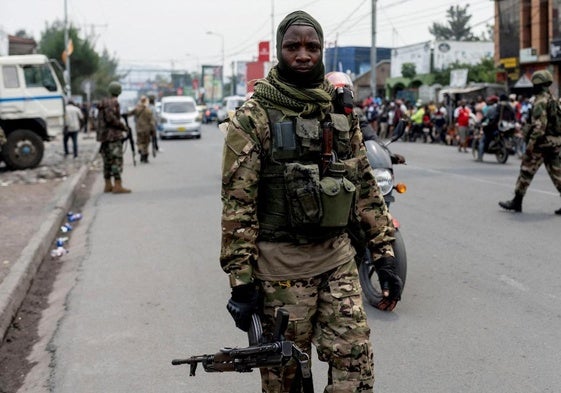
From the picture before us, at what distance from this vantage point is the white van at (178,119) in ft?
97.9

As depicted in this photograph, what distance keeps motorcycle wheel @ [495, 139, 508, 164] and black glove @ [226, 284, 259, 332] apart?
50.0ft

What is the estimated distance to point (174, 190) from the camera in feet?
42.7

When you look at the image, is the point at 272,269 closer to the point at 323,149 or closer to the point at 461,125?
the point at 323,149

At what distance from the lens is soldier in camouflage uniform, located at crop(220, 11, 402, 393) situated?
272cm

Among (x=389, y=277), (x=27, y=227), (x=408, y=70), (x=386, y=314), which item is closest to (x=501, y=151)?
(x=27, y=227)

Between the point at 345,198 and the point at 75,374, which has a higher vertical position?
the point at 345,198

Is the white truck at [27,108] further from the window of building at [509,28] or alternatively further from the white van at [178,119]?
the window of building at [509,28]

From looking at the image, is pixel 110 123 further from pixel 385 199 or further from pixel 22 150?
pixel 385 199

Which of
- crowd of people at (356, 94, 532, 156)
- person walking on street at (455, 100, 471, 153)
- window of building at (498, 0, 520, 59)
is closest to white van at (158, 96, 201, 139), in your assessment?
crowd of people at (356, 94, 532, 156)

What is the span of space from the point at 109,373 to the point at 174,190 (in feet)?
28.8

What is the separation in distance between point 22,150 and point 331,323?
15.8 m

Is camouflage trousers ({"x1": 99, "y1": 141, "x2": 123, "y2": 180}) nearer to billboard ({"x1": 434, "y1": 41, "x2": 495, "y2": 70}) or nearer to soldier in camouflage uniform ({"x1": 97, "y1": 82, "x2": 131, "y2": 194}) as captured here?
soldier in camouflage uniform ({"x1": 97, "y1": 82, "x2": 131, "y2": 194})

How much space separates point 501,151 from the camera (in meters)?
17.1

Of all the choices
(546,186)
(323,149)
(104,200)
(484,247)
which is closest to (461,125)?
(546,186)
